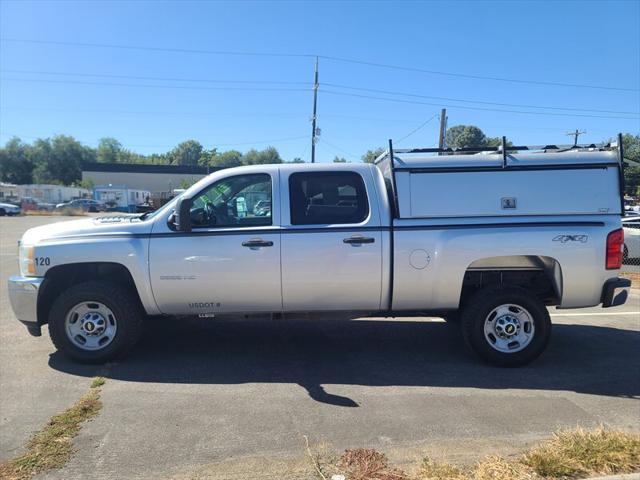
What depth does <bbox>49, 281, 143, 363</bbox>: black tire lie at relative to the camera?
193 inches

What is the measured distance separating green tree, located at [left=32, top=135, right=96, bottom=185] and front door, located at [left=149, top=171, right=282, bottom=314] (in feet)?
335

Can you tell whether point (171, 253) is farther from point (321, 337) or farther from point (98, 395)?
point (321, 337)

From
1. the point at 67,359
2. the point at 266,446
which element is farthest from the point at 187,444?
the point at 67,359

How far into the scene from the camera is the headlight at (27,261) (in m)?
4.94

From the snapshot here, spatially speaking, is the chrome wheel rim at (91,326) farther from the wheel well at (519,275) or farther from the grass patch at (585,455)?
the grass patch at (585,455)

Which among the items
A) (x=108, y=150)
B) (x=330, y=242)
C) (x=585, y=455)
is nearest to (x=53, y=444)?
(x=330, y=242)

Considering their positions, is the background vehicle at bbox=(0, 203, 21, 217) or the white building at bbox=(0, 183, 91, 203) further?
the white building at bbox=(0, 183, 91, 203)

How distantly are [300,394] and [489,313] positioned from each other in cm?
214

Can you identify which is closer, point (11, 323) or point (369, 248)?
point (369, 248)

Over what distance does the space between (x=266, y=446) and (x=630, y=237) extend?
13.6 m

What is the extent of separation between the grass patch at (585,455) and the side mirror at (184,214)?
11.5ft

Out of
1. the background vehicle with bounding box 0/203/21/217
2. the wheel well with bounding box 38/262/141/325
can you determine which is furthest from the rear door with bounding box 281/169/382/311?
the background vehicle with bounding box 0/203/21/217

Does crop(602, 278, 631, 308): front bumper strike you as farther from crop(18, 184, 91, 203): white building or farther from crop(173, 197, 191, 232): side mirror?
crop(18, 184, 91, 203): white building

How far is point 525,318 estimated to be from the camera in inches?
198
